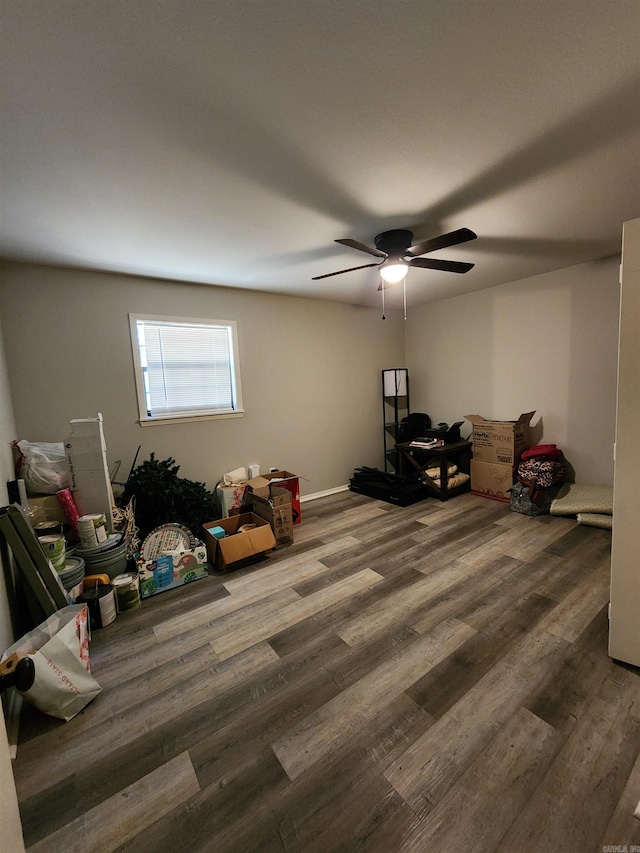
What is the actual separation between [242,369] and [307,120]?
2.53 meters

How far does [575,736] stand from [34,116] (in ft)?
10.4

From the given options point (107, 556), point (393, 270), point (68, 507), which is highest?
point (393, 270)

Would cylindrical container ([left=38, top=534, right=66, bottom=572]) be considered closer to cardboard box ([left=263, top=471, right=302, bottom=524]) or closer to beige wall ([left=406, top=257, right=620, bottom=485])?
cardboard box ([left=263, top=471, right=302, bottom=524])

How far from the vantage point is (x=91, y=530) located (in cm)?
221

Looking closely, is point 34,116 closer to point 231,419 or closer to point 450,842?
point 231,419

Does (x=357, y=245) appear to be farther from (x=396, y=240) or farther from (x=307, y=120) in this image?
(x=307, y=120)

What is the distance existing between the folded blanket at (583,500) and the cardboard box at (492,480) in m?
0.49

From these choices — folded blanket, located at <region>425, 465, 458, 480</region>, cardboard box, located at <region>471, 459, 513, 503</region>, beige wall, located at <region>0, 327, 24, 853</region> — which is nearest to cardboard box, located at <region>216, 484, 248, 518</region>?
beige wall, located at <region>0, 327, 24, 853</region>

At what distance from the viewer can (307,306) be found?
4074 mm

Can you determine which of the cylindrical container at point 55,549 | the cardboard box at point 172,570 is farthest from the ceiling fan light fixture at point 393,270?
→ the cylindrical container at point 55,549

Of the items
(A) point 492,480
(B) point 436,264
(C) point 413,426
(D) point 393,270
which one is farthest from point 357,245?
(C) point 413,426

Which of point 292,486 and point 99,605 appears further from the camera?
point 292,486

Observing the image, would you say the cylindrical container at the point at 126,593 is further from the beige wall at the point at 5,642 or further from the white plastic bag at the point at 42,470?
the white plastic bag at the point at 42,470

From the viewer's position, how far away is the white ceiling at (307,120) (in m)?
0.99
